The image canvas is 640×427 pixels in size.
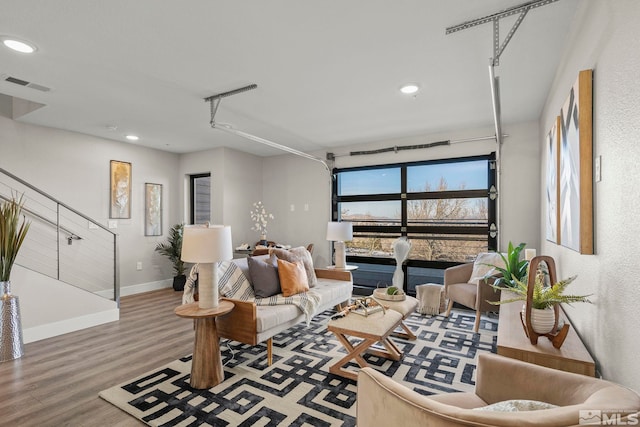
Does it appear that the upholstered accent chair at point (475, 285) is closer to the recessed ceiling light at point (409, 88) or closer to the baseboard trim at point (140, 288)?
the recessed ceiling light at point (409, 88)

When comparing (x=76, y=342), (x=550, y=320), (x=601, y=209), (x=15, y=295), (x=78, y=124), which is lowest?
(x=76, y=342)

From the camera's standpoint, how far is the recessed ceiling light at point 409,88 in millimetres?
3066

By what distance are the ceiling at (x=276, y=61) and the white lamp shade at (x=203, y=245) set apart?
1.37 m

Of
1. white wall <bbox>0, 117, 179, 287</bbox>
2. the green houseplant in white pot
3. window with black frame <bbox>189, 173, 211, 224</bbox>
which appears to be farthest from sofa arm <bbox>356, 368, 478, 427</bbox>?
window with black frame <bbox>189, 173, 211, 224</bbox>

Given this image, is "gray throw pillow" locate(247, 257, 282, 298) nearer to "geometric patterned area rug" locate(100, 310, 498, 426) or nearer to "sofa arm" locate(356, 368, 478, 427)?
"geometric patterned area rug" locate(100, 310, 498, 426)

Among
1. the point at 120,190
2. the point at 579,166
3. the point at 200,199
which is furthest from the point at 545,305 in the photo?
the point at 200,199

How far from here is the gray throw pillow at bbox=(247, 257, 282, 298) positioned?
3.30m

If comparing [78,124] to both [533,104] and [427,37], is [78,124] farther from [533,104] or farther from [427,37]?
[533,104]

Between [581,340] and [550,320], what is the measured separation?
1.33 feet

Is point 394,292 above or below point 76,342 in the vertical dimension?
above

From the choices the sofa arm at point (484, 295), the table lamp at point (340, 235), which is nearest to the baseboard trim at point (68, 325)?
the table lamp at point (340, 235)

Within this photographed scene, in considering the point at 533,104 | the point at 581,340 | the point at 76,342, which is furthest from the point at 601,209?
the point at 76,342

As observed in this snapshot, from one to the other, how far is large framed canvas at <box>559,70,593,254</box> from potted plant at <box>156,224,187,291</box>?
213 inches

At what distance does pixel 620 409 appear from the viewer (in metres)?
0.81
